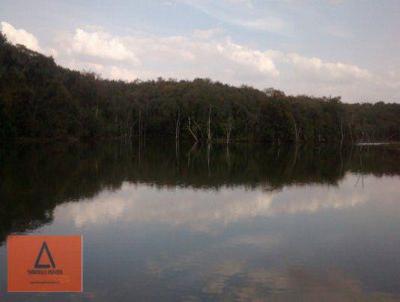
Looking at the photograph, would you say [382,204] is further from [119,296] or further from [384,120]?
[384,120]

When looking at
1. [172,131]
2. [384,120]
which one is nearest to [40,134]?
[172,131]

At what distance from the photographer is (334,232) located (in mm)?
14914

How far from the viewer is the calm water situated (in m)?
9.48

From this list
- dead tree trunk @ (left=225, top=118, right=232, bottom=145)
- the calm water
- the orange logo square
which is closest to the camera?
the orange logo square

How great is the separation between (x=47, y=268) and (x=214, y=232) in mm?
6438

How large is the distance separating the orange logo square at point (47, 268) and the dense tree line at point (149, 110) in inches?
1905

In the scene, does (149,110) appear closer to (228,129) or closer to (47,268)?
(228,129)

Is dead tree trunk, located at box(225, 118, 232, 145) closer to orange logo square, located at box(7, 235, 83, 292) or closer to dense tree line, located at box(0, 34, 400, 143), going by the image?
dense tree line, located at box(0, 34, 400, 143)

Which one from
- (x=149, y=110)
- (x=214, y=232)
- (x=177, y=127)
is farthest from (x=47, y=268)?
(x=149, y=110)

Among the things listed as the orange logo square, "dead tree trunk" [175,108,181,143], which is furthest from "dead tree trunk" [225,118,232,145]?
the orange logo square

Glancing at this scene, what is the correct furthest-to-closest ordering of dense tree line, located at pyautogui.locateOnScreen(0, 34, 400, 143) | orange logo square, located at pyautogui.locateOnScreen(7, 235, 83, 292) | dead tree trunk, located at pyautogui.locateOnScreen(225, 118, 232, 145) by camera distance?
dead tree trunk, located at pyautogui.locateOnScreen(225, 118, 232, 145) → dense tree line, located at pyautogui.locateOnScreen(0, 34, 400, 143) → orange logo square, located at pyautogui.locateOnScreen(7, 235, 83, 292)

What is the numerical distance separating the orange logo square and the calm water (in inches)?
10.8

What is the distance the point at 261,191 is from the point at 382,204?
585cm

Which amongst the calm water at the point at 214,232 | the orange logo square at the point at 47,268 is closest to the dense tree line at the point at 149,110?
the calm water at the point at 214,232
